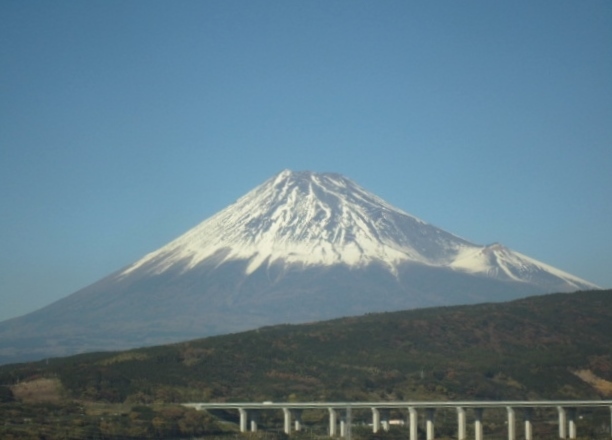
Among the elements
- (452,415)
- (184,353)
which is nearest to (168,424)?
(452,415)

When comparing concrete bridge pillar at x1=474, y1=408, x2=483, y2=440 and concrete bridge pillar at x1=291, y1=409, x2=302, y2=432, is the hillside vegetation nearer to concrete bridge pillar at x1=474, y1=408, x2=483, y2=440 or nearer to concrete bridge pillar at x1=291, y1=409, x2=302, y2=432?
concrete bridge pillar at x1=291, y1=409, x2=302, y2=432

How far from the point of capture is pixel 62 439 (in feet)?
301

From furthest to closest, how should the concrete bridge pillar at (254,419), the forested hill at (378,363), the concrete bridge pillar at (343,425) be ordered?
the forested hill at (378,363)
the concrete bridge pillar at (254,419)
the concrete bridge pillar at (343,425)

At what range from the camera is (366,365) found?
148 meters

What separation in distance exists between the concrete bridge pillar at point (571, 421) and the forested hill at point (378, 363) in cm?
2064

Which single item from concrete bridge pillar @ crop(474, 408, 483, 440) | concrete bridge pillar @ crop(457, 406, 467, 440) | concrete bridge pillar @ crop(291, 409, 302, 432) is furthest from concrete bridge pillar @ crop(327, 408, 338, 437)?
concrete bridge pillar @ crop(474, 408, 483, 440)

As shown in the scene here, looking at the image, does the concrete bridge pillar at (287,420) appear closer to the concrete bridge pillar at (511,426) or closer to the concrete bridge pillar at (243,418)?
the concrete bridge pillar at (243,418)

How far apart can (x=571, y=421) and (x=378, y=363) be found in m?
41.3

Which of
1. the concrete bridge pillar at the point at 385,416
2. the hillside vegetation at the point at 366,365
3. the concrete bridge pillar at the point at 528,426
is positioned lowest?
the concrete bridge pillar at the point at 528,426

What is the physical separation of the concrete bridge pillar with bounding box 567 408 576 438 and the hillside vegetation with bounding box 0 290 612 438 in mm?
20383

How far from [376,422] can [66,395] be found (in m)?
29.5

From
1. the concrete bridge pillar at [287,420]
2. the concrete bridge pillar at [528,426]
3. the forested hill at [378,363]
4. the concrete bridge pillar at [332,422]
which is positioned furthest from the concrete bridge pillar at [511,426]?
the forested hill at [378,363]

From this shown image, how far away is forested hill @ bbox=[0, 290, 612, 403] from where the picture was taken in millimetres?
129500

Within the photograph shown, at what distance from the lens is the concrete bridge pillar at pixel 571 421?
10788 cm
